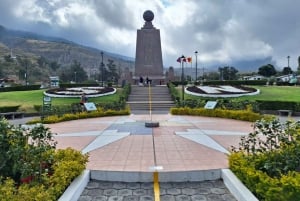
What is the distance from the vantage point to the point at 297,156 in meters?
4.80

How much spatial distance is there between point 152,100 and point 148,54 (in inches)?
585

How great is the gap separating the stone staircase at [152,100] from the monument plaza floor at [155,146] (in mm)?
10622

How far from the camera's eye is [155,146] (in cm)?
841

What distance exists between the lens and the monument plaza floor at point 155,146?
21.1 feet

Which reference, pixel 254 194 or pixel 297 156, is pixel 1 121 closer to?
pixel 254 194

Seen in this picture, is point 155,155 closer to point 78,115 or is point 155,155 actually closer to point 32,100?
point 78,115

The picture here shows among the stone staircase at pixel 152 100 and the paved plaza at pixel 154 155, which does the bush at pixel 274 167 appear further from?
the stone staircase at pixel 152 100

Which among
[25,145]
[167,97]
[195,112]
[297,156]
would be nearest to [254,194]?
[297,156]

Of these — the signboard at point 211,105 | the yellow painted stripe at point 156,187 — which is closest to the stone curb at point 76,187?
the yellow painted stripe at point 156,187

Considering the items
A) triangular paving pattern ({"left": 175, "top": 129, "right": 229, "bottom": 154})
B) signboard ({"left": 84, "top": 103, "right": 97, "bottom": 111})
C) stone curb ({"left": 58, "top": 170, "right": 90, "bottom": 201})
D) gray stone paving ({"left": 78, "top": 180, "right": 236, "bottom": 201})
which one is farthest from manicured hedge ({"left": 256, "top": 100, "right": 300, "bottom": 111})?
stone curb ({"left": 58, "top": 170, "right": 90, "bottom": 201})

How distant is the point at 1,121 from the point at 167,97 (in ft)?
75.6

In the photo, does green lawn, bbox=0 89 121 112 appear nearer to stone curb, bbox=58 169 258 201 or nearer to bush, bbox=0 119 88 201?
stone curb, bbox=58 169 258 201

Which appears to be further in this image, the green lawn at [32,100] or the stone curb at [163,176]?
the green lawn at [32,100]

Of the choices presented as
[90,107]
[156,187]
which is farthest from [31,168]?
[90,107]
